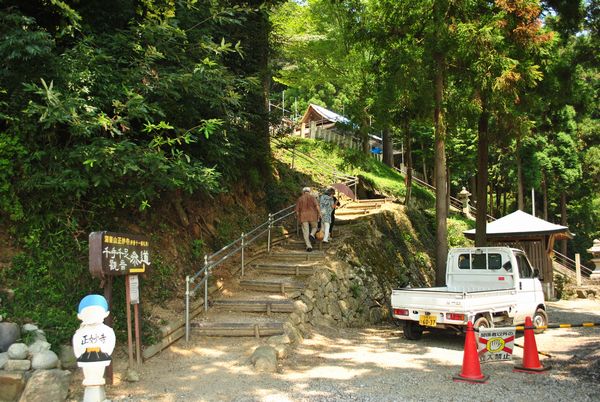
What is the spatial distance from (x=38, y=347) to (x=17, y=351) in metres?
0.25

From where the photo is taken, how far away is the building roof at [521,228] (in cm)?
1966

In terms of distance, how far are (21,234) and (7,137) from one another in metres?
1.50

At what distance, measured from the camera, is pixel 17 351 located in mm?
6152

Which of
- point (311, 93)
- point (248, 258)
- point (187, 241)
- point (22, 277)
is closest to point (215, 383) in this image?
point (22, 277)

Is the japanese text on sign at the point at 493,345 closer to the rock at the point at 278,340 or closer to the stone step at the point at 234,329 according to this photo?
the rock at the point at 278,340

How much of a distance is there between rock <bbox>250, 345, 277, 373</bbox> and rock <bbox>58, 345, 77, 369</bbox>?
→ 99.2 inches

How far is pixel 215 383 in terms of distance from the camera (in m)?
6.77

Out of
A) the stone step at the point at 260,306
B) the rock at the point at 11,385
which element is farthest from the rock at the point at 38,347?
the stone step at the point at 260,306

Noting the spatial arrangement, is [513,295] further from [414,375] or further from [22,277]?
[22,277]

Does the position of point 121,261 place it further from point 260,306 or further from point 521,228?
point 521,228

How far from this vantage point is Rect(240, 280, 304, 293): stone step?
10.9 m

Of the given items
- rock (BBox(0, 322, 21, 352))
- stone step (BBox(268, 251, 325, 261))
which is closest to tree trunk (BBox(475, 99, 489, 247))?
stone step (BBox(268, 251, 325, 261))

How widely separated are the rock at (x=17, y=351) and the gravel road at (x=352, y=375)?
3.78ft

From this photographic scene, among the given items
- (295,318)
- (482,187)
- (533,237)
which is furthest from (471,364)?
(533,237)
